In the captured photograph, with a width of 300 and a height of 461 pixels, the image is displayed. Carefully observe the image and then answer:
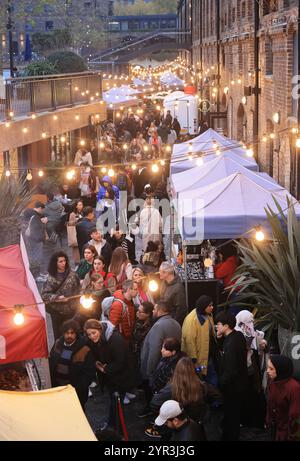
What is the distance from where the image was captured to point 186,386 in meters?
7.52

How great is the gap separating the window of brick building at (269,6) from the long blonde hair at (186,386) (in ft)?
41.3

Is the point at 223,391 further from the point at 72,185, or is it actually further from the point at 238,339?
the point at 72,185

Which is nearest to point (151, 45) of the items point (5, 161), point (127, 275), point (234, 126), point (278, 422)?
point (234, 126)

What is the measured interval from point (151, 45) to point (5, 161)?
155ft

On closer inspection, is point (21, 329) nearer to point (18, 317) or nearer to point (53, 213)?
point (18, 317)

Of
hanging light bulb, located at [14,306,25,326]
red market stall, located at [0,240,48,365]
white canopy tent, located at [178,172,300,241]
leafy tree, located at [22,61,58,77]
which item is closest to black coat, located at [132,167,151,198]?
white canopy tent, located at [178,172,300,241]

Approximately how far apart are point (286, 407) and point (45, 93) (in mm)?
18452

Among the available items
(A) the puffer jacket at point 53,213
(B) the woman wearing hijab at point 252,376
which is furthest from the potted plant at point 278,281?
(A) the puffer jacket at point 53,213

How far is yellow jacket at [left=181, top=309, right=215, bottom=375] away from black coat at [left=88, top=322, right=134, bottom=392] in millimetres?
692

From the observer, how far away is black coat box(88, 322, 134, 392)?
28.6 feet

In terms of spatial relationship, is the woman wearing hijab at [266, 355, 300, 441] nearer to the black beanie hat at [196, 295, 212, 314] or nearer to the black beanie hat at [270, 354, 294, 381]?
the black beanie hat at [270, 354, 294, 381]

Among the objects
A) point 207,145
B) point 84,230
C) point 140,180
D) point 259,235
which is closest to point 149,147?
point 140,180

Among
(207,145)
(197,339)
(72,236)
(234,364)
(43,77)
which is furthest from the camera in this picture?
(43,77)

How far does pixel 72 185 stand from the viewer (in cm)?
1895
